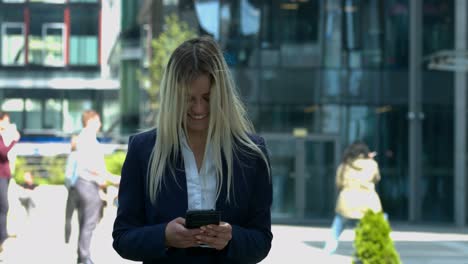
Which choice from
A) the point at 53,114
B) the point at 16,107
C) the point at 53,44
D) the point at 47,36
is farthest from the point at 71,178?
the point at 53,114

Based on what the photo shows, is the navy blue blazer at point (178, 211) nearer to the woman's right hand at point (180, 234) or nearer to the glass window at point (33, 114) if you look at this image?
the woman's right hand at point (180, 234)

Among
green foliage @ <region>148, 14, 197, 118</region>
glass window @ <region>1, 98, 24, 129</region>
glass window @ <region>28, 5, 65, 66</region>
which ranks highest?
glass window @ <region>28, 5, 65, 66</region>

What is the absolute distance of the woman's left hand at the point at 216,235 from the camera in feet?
11.0

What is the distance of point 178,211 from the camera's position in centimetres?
353

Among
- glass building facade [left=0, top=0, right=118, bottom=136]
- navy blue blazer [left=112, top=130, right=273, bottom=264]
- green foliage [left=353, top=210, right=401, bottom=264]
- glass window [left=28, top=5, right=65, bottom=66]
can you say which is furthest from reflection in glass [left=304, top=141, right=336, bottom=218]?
navy blue blazer [left=112, top=130, right=273, bottom=264]

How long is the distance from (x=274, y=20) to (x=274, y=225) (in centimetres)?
597

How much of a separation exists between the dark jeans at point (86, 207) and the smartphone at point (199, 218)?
1030 centimetres

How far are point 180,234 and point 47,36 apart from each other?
50.6 metres

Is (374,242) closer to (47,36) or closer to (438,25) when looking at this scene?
(438,25)

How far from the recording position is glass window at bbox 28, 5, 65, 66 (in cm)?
5250

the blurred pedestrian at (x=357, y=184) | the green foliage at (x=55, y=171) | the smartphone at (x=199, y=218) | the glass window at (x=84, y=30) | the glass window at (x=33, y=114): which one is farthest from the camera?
the glass window at (x=84, y=30)

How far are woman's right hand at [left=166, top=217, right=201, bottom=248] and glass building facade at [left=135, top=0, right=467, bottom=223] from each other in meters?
28.7

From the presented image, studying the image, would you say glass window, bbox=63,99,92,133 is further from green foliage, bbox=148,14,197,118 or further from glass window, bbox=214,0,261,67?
glass window, bbox=214,0,261,67

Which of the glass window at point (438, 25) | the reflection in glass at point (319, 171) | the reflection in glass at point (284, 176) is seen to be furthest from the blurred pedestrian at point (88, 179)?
the glass window at point (438, 25)
